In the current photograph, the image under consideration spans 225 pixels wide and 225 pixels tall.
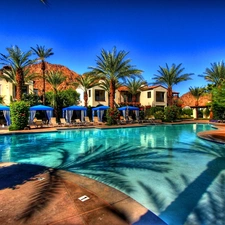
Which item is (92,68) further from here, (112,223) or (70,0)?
(112,223)

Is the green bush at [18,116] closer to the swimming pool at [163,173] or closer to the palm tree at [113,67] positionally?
the swimming pool at [163,173]

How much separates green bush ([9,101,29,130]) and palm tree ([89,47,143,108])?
980 cm

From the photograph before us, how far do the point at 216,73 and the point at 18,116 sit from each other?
30803 mm

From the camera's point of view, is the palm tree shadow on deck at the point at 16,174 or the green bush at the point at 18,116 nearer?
the palm tree shadow on deck at the point at 16,174

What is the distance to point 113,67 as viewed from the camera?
2312 cm

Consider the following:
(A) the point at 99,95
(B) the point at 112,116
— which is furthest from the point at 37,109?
(A) the point at 99,95

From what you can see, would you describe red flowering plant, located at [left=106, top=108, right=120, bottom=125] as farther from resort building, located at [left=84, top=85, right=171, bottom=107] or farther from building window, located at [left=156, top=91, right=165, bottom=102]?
building window, located at [left=156, top=91, right=165, bottom=102]

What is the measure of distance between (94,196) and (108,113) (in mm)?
18901

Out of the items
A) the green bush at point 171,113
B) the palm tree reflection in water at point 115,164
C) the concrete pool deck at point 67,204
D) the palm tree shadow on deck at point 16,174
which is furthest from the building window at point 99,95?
the concrete pool deck at point 67,204

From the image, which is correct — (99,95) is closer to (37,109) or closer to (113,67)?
(113,67)

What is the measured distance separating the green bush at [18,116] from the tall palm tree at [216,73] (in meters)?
29.8

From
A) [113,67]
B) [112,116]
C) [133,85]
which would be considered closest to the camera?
[112,116]

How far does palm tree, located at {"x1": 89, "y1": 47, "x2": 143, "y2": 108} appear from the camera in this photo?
2312 cm

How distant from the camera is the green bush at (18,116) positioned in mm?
18328
